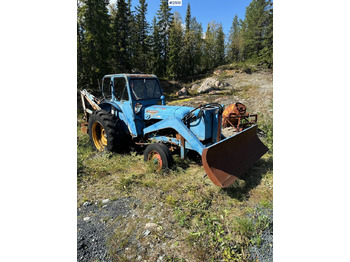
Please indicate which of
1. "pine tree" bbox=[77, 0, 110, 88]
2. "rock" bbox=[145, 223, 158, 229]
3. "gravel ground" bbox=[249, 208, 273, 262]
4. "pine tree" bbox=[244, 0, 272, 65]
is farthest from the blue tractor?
"pine tree" bbox=[77, 0, 110, 88]

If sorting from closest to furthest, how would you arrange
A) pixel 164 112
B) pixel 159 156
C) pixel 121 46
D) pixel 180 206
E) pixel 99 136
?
pixel 180 206 < pixel 159 156 < pixel 164 112 < pixel 99 136 < pixel 121 46

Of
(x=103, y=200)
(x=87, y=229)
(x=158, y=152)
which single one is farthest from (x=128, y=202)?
(x=158, y=152)

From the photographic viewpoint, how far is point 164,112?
14.9 feet

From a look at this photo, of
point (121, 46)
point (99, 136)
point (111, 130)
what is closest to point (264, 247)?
point (111, 130)

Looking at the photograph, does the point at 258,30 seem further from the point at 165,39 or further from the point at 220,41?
the point at 165,39

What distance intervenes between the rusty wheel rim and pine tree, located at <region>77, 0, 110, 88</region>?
260 centimetres

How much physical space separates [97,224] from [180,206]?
1233 millimetres

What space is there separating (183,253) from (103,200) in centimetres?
169

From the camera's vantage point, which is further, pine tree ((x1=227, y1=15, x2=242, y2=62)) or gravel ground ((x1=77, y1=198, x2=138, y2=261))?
pine tree ((x1=227, y1=15, x2=242, y2=62))

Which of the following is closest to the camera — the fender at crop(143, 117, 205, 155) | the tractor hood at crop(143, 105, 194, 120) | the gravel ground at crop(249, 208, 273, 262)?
the gravel ground at crop(249, 208, 273, 262)

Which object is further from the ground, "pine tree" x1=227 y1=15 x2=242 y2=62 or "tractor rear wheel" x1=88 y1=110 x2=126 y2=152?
"pine tree" x1=227 y1=15 x2=242 y2=62

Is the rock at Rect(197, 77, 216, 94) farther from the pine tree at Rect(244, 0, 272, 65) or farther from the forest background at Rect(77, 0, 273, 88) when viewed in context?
the pine tree at Rect(244, 0, 272, 65)

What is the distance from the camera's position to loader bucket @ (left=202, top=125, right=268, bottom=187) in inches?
127

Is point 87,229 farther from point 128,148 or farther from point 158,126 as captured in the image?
point 128,148
